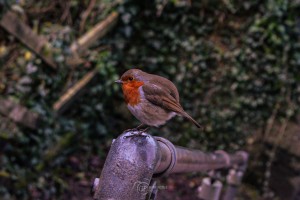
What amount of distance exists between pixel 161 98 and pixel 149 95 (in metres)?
0.04

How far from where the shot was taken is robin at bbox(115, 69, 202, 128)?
1.37 meters

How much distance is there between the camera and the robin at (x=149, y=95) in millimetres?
1371

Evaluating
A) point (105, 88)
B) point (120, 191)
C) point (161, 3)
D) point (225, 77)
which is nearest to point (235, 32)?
point (225, 77)

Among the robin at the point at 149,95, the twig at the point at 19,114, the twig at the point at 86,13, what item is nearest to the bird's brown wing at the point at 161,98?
the robin at the point at 149,95

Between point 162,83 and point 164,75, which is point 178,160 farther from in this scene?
point 164,75

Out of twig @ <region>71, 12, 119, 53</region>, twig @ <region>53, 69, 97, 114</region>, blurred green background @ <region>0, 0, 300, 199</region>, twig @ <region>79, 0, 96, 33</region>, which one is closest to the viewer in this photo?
blurred green background @ <region>0, 0, 300, 199</region>

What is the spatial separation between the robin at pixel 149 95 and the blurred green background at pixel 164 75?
1963 mm

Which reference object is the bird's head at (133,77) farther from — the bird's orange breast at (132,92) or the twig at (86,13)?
the twig at (86,13)

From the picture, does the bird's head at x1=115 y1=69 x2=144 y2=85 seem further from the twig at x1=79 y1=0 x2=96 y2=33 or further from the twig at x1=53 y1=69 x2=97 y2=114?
the twig at x1=79 y1=0 x2=96 y2=33

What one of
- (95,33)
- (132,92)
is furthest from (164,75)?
(132,92)

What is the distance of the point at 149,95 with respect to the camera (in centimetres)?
141

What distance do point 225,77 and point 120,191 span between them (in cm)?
422

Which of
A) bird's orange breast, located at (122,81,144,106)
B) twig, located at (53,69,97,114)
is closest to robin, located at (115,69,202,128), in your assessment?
bird's orange breast, located at (122,81,144,106)

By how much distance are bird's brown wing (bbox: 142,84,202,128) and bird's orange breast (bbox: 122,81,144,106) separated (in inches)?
1.0
